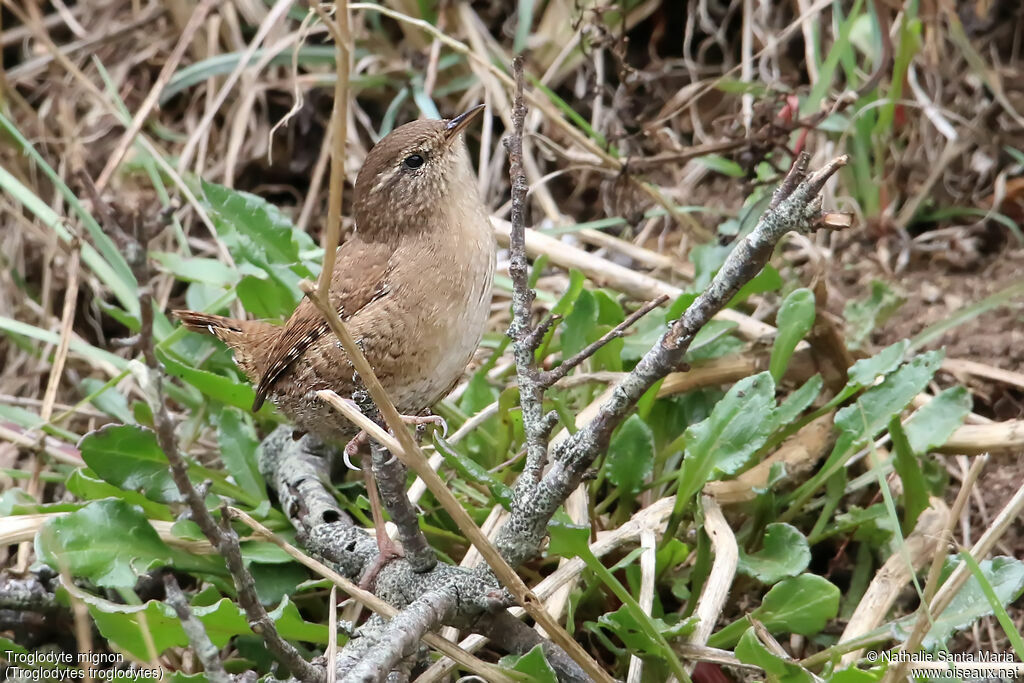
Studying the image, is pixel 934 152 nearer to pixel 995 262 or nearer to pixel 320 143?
pixel 995 262

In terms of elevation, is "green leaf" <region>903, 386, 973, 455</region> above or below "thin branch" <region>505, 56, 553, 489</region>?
below

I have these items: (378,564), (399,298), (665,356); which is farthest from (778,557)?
(399,298)

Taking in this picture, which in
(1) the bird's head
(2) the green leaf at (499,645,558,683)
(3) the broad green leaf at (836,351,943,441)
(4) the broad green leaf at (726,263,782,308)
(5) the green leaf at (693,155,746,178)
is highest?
(1) the bird's head

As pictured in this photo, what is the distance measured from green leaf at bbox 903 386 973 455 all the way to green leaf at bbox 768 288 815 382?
35 cm

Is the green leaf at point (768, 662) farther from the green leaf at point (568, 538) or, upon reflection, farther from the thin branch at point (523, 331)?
the thin branch at point (523, 331)

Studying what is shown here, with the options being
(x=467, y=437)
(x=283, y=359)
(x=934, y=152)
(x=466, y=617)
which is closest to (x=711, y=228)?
(x=934, y=152)

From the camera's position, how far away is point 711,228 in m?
3.94

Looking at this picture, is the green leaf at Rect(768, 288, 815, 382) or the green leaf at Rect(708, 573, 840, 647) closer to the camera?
the green leaf at Rect(708, 573, 840, 647)

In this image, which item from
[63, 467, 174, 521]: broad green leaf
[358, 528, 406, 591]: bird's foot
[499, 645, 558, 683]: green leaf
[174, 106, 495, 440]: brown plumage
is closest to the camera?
[499, 645, 558, 683]: green leaf

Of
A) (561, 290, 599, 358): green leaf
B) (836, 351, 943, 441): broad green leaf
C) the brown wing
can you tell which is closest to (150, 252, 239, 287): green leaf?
the brown wing

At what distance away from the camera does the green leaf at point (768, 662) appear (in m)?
2.13

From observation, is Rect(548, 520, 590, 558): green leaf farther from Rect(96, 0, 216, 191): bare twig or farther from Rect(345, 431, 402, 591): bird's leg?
Rect(96, 0, 216, 191): bare twig

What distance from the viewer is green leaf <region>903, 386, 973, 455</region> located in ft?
8.82

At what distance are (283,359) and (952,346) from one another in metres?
2.04
